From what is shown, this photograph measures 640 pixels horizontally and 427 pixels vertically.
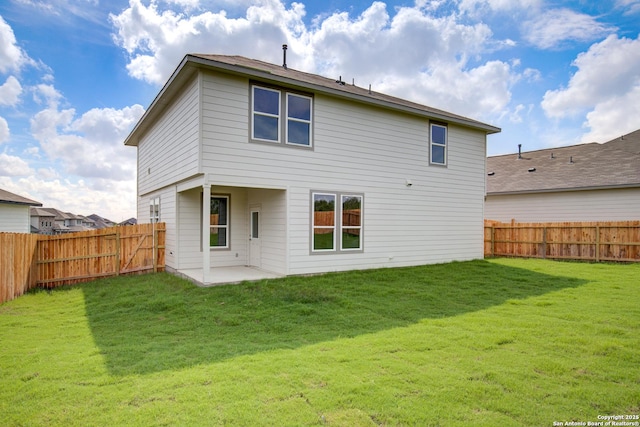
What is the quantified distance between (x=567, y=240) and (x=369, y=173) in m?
9.31

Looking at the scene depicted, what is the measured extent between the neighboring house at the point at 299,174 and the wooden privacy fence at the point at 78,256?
680mm

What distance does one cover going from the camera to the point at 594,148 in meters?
19.4

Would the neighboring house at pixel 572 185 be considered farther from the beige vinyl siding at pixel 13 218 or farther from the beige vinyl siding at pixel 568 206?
the beige vinyl siding at pixel 13 218

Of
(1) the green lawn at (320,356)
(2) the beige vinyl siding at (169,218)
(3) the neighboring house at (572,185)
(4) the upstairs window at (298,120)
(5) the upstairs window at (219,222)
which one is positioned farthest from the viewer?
(3) the neighboring house at (572,185)

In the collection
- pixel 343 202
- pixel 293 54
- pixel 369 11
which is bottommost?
pixel 343 202

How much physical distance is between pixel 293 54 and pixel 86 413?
1251 centimetres

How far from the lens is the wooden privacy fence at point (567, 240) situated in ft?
43.9

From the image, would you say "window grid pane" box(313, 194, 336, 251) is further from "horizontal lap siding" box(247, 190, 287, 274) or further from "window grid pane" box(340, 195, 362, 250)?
"horizontal lap siding" box(247, 190, 287, 274)

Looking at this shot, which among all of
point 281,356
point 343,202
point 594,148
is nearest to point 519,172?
point 594,148

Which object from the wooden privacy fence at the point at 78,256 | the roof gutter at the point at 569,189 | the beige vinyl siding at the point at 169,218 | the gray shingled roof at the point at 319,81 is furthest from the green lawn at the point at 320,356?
the roof gutter at the point at 569,189

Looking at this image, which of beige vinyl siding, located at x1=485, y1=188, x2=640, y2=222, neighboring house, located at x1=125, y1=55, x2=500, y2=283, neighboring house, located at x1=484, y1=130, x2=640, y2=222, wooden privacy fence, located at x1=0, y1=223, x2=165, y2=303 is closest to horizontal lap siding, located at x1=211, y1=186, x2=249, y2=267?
neighboring house, located at x1=125, y1=55, x2=500, y2=283

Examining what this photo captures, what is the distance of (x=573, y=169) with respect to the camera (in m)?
18.0

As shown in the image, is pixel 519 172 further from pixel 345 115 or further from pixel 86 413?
pixel 86 413

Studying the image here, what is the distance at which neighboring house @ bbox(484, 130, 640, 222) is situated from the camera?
1542 cm
